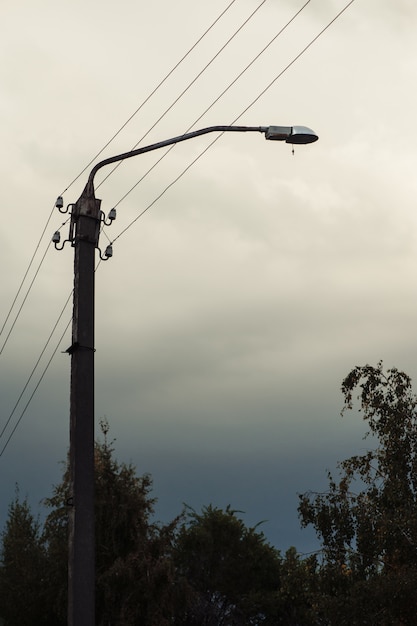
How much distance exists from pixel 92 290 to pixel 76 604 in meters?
4.40

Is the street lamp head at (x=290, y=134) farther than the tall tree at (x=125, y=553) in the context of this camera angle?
No

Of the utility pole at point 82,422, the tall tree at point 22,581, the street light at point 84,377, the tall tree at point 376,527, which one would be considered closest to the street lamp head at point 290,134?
the street light at point 84,377

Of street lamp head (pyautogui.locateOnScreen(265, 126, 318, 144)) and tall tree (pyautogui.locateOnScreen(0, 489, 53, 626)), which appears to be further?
tall tree (pyautogui.locateOnScreen(0, 489, 53, 626))

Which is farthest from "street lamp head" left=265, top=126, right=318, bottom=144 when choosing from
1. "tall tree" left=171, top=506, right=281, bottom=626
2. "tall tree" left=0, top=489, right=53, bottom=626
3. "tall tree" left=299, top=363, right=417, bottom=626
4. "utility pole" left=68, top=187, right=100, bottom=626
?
"tall tree" left=171, top=506, right=281, bottom=626

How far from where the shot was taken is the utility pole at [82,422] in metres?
13.9

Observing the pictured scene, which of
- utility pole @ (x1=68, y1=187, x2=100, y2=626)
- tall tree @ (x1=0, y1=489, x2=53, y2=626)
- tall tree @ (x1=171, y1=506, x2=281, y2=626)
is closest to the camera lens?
utility pole @ (x1=68, y1=187, x2=100, y2=626)

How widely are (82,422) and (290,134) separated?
5.41m

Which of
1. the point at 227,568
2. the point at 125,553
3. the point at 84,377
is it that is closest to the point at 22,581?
the point at 125,553

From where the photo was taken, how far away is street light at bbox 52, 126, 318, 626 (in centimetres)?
1388

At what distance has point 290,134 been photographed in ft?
52.7

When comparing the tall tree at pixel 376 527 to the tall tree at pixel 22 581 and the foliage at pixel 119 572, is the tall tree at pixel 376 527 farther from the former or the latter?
the tall tree at pixel 22 581

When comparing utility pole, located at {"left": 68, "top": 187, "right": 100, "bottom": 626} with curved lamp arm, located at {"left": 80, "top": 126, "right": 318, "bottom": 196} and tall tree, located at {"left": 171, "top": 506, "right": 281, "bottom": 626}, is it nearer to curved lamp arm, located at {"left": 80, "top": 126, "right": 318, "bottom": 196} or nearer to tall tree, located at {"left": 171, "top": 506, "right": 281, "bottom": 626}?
curved lamp arm, located at {"left": 80, "top": 126, "right": 318, "bottom": 196}

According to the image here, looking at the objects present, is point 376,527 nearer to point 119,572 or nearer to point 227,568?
point 119,572

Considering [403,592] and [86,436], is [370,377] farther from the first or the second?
[86,436]
